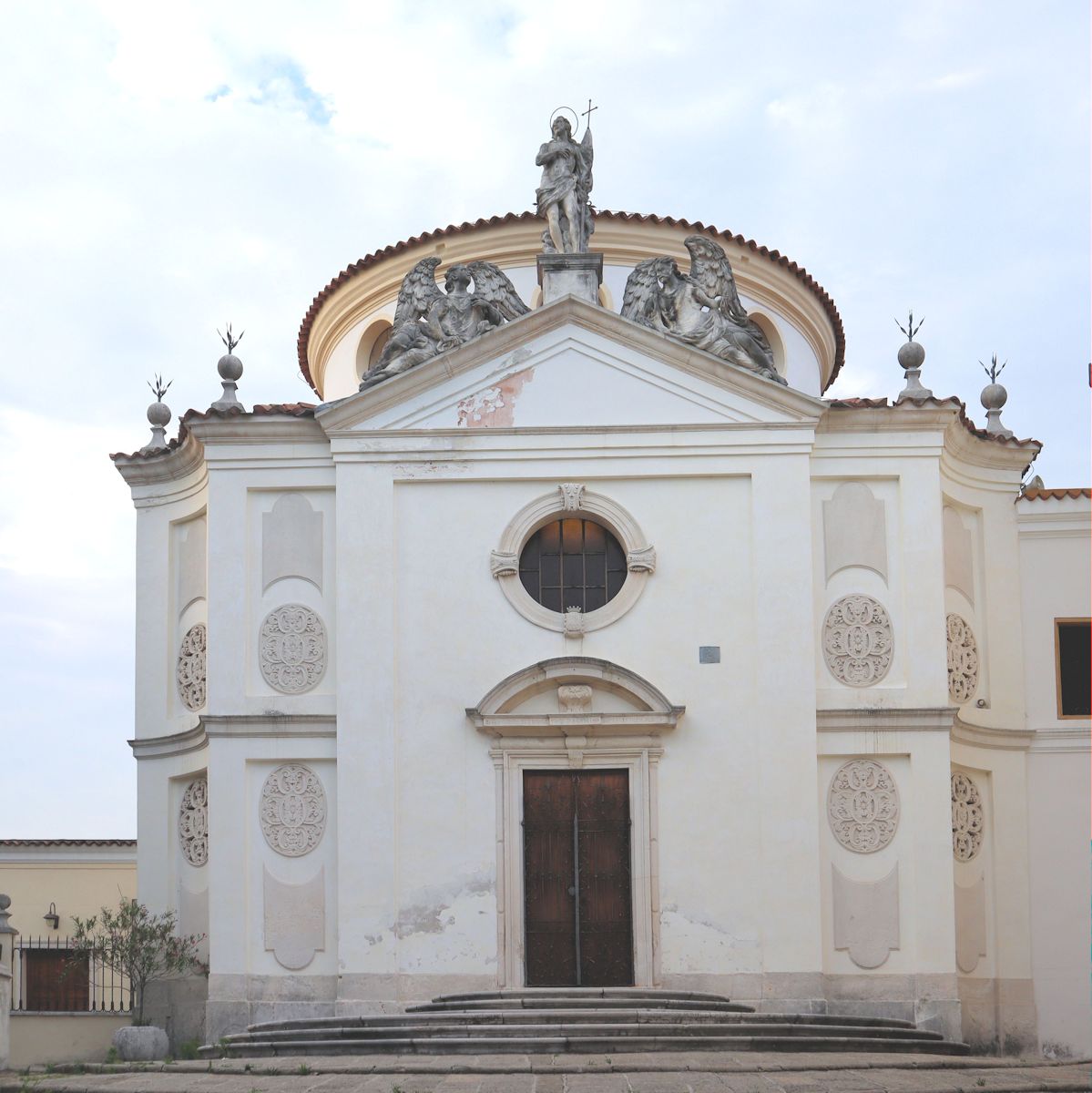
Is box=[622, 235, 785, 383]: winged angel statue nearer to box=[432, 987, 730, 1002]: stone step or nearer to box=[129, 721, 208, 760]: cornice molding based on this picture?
box=[129, 721, 208, 760]: cornice molding

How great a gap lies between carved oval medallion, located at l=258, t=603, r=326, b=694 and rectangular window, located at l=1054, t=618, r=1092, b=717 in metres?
9.19

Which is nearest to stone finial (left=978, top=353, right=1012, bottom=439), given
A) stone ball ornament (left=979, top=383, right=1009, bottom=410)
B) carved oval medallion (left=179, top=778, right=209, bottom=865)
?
stone ball ornament (left=979, top=383, right=1009, bottom=410)

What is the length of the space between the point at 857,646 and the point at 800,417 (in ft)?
9.12

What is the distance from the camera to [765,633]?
21859 millimetres

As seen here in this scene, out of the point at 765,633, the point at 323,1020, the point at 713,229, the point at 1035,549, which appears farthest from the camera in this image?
the point at 713,229

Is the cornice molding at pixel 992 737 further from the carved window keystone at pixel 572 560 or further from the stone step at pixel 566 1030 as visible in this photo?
the carved window keystone at pixel 572 560

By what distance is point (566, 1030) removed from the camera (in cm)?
1888

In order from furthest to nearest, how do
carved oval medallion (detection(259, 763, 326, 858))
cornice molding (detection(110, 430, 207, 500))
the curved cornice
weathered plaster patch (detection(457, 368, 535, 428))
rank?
cornice molding (detection(110, 430, 207, 500))
weathered plaster patch (detection(457, 368, 535, 428))
carved oval medallion (detection(259, 763, 326, 858))
the curved cornice

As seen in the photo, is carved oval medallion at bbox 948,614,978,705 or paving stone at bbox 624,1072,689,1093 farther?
carved oval medallion at bbox 948,614,978,705

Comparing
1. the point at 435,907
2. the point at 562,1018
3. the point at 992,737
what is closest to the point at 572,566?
the point at 435,907

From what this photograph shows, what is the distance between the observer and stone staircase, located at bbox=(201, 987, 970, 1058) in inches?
733

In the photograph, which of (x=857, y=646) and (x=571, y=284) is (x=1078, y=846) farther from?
(x=571, y=284)

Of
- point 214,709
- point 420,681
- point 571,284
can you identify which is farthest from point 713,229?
point 214,709

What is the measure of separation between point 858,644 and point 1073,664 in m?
3.46
